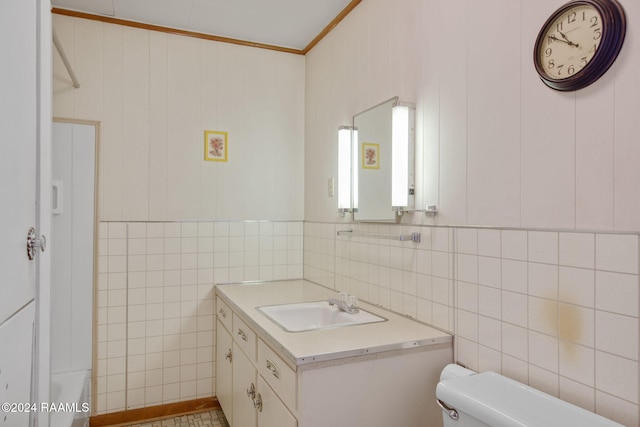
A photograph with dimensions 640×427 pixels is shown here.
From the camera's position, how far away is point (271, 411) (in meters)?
1.71

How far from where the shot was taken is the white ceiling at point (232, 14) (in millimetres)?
2520

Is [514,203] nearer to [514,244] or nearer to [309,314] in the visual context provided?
[514,244]

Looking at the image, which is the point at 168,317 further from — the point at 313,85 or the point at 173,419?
the point at 313,85

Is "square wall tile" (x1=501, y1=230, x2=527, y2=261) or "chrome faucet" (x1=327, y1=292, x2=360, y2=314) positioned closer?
"square wall tile" (x1=501, y1=230, x2=527, y2=261)

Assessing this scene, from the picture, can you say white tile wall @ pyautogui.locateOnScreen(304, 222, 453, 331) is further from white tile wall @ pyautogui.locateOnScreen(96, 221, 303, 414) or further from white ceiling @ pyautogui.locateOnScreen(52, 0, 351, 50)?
white ceiling @ pyautogui.locateOnScreen(52, 0, 351, 50)

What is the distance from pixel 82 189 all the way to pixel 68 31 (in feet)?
3.39

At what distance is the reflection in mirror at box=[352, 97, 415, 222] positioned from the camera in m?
1.94

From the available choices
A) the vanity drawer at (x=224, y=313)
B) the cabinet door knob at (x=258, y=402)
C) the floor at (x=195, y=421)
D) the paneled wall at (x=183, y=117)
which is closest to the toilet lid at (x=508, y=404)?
the cabinet door knob at (x=258, y=402)

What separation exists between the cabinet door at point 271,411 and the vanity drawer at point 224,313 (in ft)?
2.35

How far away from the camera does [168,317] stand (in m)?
2.85

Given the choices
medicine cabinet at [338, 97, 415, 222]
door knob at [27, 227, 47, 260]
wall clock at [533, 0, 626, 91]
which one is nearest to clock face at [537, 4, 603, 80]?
wall clock at [533, 0, 626, 91]

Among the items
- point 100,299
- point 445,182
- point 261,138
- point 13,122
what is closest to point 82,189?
point 100,299

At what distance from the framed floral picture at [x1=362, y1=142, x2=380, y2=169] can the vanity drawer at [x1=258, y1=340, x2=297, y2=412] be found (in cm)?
110

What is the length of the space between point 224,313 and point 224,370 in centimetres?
37
